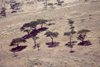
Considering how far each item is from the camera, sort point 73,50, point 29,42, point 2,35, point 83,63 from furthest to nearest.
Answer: point 2,35, point 29,42, point 73,50, point 83,63

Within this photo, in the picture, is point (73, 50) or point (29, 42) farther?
point (29, 42)

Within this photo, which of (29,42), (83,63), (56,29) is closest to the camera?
(83,63)

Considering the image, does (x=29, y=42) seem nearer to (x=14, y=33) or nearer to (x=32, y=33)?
(x=32, y=33)

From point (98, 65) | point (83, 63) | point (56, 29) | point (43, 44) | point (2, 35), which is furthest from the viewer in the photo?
point (2, 35)

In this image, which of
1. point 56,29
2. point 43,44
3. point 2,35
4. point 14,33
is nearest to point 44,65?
point 43,44

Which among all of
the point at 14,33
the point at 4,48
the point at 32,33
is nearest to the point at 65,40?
the point at 32,33

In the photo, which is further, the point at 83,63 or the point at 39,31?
the point at 39,31

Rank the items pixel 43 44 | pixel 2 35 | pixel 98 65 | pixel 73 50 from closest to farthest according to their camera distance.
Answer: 1. pixel 98 65
2. pixel 73 50
3. pixel 43 44
4. pixel 2 35

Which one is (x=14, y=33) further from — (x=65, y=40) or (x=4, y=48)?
(x=65, y=40)

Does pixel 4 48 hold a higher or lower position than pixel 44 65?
lower
